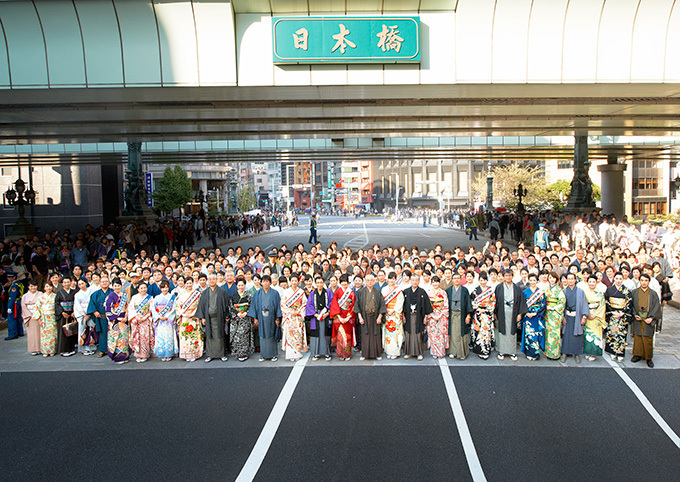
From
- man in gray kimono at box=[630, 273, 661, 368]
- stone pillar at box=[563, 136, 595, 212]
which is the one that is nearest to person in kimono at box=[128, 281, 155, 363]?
man in gray kimono at box=[630, 273, 661, 368]

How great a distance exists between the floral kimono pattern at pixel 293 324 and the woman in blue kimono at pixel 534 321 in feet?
12.5

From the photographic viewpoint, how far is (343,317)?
29.6ft

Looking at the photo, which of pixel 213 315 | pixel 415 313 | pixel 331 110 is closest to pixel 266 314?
pixel 213 315

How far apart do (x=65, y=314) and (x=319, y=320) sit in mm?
4530

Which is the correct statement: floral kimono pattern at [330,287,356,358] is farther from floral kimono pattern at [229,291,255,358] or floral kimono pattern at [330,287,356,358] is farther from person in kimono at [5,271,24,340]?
person in kimono at [5,271,24,340]

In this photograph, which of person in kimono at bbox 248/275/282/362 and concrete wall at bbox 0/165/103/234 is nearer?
person in kimono at bbox 248/275/282/362

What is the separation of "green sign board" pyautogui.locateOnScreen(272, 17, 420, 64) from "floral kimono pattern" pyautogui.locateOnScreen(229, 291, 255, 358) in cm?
535

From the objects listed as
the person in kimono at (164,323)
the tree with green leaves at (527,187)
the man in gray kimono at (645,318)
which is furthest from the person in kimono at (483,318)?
the tree with green leaves at (527,187)

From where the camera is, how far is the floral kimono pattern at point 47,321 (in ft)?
31.0

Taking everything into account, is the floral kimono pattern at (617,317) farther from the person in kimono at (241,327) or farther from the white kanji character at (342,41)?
the white kanji character at (342,41)

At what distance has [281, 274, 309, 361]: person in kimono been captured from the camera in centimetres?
905

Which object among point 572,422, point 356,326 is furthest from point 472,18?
point 572,422

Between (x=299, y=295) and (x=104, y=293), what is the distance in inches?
137

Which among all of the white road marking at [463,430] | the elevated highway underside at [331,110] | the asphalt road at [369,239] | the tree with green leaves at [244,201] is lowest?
the white road marking at [463,430]
